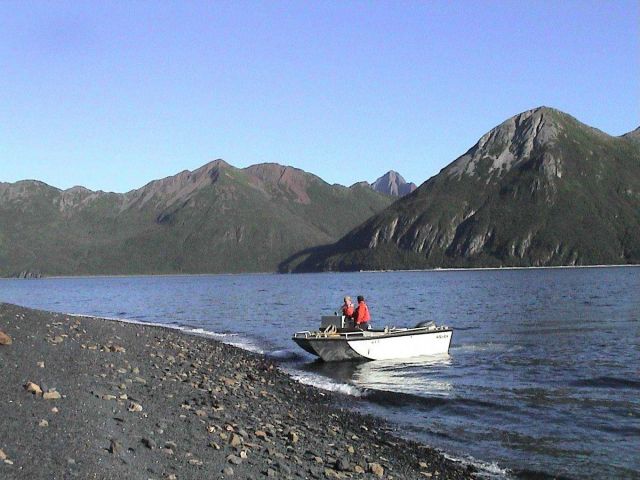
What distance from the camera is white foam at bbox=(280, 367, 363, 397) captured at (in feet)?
85.7

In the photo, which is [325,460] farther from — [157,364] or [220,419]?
[157,364]

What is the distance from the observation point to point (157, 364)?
22141mm

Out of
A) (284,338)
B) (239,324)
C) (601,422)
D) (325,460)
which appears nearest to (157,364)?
(325,460)

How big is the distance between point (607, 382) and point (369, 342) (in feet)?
37.5

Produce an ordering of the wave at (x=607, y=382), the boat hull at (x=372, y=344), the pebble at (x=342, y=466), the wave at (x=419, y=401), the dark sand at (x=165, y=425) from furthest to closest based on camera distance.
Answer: the boat hull at (x=372, y=344) < the wave at (x=607, y=382) < the wave at (x=419, y=401) < the pebble at (x=342, y=466) < the dark sand at (x=165, y=425)

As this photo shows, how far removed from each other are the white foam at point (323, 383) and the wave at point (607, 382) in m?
9.07

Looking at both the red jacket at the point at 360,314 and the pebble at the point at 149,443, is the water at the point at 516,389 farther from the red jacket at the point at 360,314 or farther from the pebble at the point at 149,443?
the pebble at the point at 149,443

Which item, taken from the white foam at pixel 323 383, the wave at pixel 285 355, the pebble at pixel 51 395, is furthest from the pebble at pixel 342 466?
the wave at pixel 285 355

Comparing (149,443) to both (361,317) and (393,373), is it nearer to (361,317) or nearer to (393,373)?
(393,373)

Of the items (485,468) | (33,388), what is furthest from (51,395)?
(485,468)

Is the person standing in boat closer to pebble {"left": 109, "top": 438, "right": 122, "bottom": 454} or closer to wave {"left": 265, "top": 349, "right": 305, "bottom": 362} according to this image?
wave {"left": 265, "top": 349, "right": 305, "bottom": 362}

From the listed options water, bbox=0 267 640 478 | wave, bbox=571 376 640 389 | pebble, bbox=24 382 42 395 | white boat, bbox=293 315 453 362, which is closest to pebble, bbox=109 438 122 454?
pebble, bbox=24 382 42 395

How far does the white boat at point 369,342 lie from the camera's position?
33.5 m

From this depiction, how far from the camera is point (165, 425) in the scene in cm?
1374
